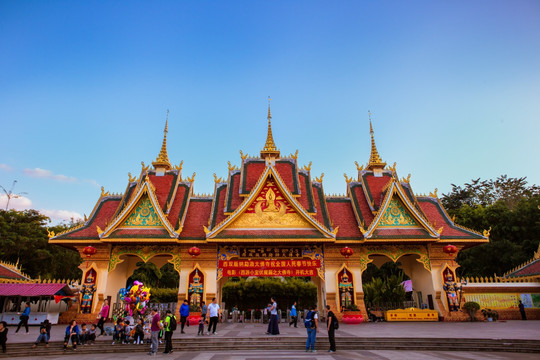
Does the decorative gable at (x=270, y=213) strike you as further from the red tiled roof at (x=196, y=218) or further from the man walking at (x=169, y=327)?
the man walking at (x=169, y=327)

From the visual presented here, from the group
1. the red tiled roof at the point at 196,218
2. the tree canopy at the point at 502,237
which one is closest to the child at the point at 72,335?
the red tiled roof at the point at 196,218

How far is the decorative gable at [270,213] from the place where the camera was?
18125 millimetres

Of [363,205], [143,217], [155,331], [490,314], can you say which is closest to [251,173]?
[143,217]

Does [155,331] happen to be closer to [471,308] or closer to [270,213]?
[270,213]

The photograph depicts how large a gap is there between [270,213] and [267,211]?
20cm

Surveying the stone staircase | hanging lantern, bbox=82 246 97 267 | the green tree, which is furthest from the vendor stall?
the green tree

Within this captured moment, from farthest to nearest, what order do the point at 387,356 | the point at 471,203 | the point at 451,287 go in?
1. the point at 471,203
2. the point at 451,287
3. the point at 387,356

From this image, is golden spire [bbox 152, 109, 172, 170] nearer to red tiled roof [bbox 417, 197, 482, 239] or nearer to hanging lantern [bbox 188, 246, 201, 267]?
hanging lantern [bbox 188, 246, 201, 267]

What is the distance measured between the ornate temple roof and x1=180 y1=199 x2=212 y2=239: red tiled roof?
5 cm

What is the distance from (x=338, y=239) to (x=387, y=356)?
30.0ft

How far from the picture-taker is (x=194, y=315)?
55.7 ft

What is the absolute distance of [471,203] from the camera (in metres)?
42.3

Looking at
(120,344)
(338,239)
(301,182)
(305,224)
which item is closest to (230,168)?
(301,182)

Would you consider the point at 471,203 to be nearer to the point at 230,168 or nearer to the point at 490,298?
the point at 490,298
